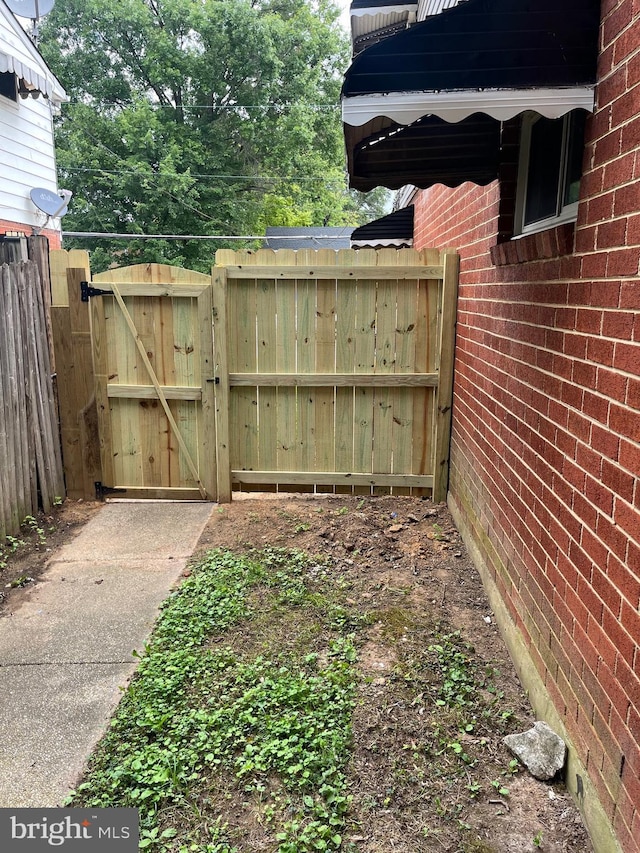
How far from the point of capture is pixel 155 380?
17.0 ft

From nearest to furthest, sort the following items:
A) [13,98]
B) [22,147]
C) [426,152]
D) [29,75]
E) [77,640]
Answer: [77,640]
[426,152]
[29,75]
[13,98]
[22,147]

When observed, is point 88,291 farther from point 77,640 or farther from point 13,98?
point 13,98

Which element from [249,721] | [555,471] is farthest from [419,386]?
[249,721]

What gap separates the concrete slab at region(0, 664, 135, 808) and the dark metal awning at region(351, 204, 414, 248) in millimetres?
7416

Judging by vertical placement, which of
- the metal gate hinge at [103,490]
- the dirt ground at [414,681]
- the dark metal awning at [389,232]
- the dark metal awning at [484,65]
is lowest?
the dirt ground at [414,681]

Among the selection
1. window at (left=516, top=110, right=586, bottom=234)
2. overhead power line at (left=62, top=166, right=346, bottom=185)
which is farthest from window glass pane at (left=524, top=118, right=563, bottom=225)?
overhead power line at (left=62, top=166, right=346, bottom=185)

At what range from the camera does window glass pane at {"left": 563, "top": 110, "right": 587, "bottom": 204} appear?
7.82ft

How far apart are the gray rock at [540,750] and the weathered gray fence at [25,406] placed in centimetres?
367

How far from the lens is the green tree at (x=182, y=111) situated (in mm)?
19438

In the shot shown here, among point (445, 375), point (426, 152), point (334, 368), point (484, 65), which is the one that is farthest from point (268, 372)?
point (484, 65)

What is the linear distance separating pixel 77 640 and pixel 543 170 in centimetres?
343

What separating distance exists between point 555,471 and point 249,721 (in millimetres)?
1624

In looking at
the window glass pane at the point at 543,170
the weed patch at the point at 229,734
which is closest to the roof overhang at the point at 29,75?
the window glass pane at the point at 543,170

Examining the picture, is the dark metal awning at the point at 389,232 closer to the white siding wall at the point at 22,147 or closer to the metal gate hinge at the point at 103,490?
the white siding wall at the point at 22,147
